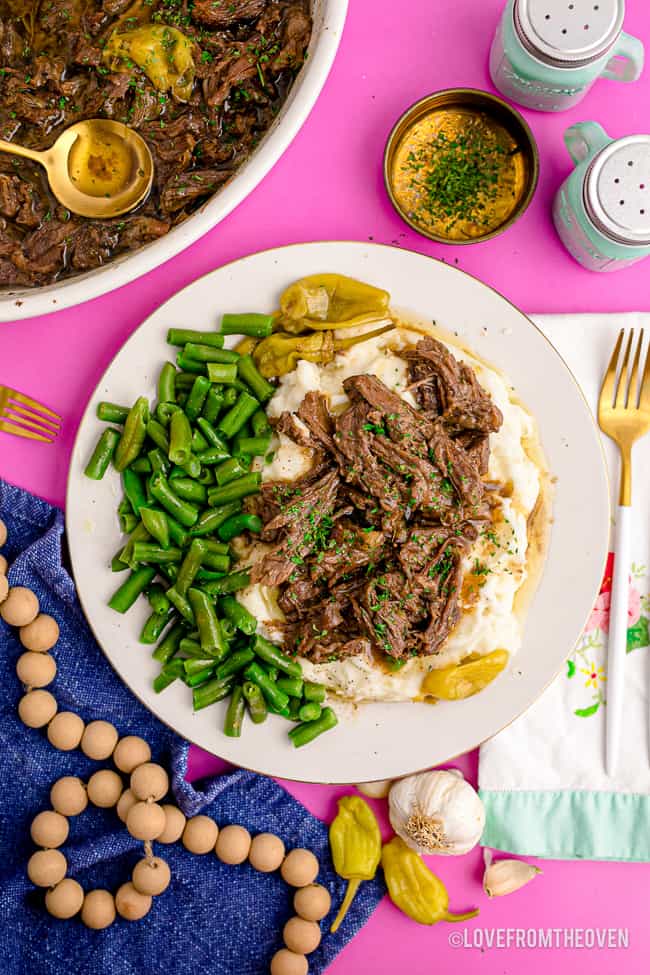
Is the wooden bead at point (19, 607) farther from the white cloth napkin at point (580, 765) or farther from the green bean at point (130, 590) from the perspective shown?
the white cloth napkin at point (580, 765)

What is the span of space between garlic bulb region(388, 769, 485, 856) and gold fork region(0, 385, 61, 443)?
6.72 feet

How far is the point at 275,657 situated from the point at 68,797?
1.01 m

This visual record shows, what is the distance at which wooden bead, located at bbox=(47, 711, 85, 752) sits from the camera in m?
3.35

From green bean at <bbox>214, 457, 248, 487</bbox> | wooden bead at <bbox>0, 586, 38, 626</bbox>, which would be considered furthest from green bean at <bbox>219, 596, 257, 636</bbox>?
wooden bead at <bbox>0, 586, 38, 626</bbox>

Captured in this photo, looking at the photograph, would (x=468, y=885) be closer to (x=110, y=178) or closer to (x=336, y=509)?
(x=336, y=509)

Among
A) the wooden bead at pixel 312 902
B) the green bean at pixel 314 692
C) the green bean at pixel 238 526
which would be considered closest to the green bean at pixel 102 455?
the green bean at pixel 238 526

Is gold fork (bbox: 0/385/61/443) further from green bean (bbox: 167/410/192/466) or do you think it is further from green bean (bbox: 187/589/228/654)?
green bean (bbox: 187/589/228/654)

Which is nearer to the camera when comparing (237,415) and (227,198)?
(227,198)

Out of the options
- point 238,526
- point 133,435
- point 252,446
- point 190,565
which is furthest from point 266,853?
point 133,435

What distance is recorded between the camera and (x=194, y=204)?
2998mm

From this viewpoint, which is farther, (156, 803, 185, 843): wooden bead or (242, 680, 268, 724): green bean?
(156, 803, 185, 843): wooden bead

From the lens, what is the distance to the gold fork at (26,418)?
347 cm

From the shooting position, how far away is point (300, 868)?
3.40 meters

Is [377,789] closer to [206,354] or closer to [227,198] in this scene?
[206,354]
